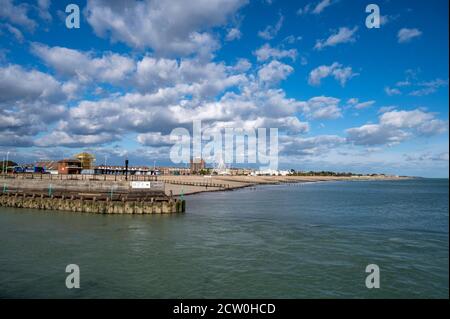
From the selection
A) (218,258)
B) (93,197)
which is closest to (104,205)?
(93,197)

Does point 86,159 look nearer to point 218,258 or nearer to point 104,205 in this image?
point 104,205

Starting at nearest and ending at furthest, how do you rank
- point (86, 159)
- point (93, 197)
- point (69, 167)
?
point (93, 197), point (69, 167), point (86, 159)

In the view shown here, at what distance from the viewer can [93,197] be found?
1869 inches

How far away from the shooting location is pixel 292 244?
27609 mm

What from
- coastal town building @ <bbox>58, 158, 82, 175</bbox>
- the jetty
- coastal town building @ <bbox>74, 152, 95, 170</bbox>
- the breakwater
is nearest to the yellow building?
coastal town building @ <bbox>74, 152, 95, 170</bbox>

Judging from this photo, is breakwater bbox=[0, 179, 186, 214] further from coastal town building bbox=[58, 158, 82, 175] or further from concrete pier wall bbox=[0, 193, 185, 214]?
coastal town building bbox=[58, 158, 82, 175]

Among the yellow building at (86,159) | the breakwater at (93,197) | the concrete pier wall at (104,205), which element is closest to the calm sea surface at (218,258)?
the concrete pier wall at (104,205)

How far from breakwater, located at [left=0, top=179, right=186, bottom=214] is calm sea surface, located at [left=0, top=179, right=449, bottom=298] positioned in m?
6.24

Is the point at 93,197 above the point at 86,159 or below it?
below

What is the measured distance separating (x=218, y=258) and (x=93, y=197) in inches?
1227

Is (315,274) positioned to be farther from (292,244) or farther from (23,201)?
(23,201)

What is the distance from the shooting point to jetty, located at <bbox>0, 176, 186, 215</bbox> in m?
45.3
